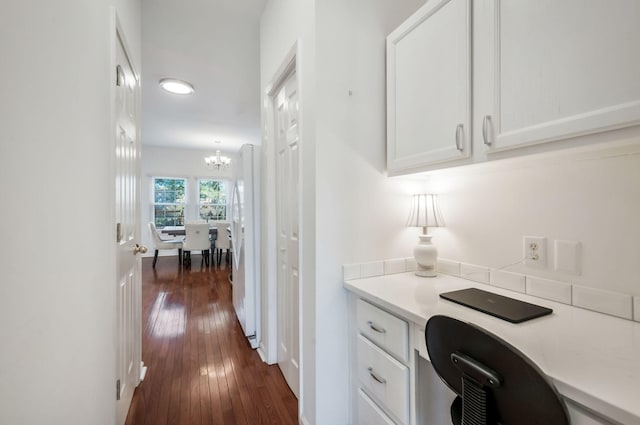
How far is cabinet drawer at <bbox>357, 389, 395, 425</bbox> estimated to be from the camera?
112 cm

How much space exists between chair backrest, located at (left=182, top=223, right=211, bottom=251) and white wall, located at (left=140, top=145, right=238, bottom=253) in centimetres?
155

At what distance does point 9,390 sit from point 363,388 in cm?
118

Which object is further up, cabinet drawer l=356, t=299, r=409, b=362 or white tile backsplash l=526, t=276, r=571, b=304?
white tile backsplash l=526, t=276, r=571, b=304

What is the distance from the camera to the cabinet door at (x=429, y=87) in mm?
1075

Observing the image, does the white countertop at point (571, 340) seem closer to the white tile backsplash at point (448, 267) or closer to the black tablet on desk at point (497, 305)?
the black tablet on desk at point (497, 305)

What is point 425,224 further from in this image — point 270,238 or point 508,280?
point 270,238

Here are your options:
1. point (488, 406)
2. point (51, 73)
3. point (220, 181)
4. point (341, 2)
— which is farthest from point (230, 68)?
point (220, 181)

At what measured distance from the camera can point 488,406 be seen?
639 millimetres

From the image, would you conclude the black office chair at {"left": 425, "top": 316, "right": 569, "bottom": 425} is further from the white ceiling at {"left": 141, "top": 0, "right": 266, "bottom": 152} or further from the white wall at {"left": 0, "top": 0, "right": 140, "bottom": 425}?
the white ceiling at {"left": 141, "top": 0, "right": 266, "bottom": 152}

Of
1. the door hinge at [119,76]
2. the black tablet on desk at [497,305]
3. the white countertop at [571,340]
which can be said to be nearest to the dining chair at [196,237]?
the door hinge at [119,76]

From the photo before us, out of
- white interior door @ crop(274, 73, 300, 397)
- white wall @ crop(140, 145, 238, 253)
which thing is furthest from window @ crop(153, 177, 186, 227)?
white interior door @ crop(274, 73, 300, 397)

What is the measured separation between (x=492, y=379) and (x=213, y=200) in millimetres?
7680

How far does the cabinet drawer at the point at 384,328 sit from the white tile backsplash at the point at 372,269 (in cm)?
17

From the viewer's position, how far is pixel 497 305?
1013 millimetres
